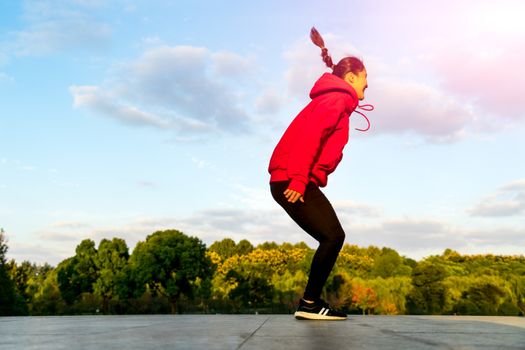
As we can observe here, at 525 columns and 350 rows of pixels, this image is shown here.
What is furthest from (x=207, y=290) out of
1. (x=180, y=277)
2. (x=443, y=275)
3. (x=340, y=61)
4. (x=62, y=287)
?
(x=340, y=61)

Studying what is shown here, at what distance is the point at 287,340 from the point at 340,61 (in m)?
3.29

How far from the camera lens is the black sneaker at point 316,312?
4395 millimetres

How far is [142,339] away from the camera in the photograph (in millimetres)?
2586

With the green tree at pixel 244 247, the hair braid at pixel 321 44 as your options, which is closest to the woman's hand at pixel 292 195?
the hair braid at pixel 321 44

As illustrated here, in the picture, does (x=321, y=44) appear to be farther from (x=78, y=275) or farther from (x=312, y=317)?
(x=78, y=275)

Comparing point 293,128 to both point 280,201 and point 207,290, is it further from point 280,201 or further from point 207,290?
point 207,290

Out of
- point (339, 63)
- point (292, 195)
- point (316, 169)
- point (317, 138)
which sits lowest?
point (292, 195)

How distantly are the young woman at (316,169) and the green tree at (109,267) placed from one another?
33292 millimetres

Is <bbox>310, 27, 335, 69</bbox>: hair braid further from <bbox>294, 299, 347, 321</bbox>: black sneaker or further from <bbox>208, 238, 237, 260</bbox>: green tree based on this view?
<bbox>208, 238, 237, 260</bbox>: green tree

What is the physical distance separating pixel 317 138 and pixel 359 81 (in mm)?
1027

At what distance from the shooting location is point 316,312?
4.44 meters

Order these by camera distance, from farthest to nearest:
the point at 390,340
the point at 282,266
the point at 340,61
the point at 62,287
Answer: the point at 282,266 < the point at 62,287 < the point at 340,61 < the point at 390,340

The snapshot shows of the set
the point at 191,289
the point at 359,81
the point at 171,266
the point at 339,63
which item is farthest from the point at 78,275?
the point at 359,81

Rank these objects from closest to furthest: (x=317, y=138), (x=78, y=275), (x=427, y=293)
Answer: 1. (x=317, y=138)
2. (x=427, y=293)
3. (x=78, y=275)
